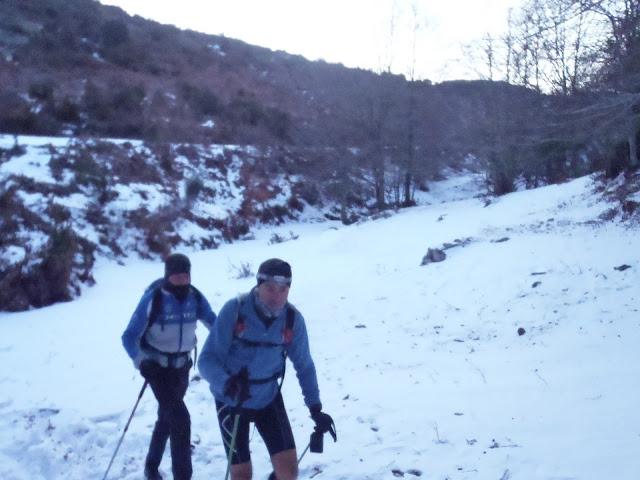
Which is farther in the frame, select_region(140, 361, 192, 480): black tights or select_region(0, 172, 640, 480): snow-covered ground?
select_region(0, 172, 640, 480): snow-covered ground

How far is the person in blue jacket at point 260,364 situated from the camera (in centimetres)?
351

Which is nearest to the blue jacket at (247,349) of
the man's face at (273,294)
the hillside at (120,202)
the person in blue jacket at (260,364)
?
the person in blue jacket at (260,364)

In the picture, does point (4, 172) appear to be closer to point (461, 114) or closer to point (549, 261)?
point (549, 261)

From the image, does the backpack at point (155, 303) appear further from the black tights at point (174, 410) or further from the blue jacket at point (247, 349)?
→ the blue jacket at point (247, 349)

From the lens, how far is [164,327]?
177 inches

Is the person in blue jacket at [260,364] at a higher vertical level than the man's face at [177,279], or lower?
lower

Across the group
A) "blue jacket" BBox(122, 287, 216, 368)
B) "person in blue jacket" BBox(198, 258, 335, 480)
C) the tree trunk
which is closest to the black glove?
"person in blue jacket" BBox(198, 258, 335, 480)

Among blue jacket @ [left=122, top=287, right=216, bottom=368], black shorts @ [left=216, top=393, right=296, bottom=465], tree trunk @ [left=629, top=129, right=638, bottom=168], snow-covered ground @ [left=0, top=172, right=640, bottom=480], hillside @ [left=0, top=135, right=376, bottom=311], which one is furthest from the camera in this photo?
tree trunk @ [left=629, top=129, right=638, bottom=168]

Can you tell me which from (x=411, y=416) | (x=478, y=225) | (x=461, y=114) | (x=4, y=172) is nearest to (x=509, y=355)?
(x=411, y=416)

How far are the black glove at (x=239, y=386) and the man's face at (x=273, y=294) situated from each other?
0.42 m

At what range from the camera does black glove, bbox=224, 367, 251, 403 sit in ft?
11.4

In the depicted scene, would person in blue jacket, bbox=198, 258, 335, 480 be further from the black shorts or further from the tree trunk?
the tree trunk

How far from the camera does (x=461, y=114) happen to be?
2998 cm

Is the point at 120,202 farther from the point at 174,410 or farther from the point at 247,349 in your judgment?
the point at 247,349
